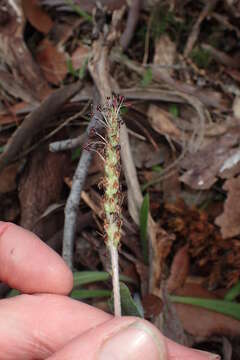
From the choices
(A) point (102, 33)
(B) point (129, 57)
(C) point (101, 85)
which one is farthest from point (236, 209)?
(B) point (129, 57)

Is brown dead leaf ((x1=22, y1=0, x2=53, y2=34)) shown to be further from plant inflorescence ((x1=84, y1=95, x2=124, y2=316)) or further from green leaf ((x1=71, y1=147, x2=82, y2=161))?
plant inflorescence ((x1=84, y1=95, x2=124, y2=316))

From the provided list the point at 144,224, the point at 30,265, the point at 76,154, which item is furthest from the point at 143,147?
the point at 30,265

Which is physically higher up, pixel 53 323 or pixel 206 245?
pixel 53 323

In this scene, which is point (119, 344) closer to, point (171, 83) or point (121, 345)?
point (121, 345)

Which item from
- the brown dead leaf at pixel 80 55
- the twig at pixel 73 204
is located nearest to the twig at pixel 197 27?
the brown dead leaf at pixel 80 55

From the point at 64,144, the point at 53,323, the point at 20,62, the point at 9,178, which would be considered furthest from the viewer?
the point at 20,62

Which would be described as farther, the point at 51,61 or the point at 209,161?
the point at 51,61

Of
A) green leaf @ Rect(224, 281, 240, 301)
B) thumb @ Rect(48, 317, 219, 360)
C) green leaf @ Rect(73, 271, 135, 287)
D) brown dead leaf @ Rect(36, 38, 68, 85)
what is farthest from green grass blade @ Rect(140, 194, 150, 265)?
brown dead leaf @ Rect(36, 38, 68, 85)

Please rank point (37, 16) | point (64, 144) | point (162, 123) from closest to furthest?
point (64, 144) → point (162, 123) → point (37, 16)
